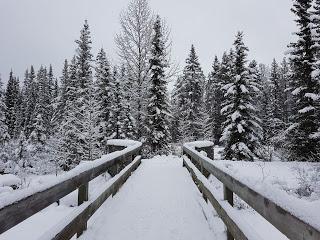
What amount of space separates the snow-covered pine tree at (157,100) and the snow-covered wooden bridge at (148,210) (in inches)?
708

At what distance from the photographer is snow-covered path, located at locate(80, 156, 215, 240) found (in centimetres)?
474

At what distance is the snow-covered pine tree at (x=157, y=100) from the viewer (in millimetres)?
26875

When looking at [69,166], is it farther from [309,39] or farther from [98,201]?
[98,201]

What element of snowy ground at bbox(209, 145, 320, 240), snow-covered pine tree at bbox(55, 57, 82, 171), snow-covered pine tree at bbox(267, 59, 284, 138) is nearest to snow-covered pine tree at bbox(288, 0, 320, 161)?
snowy ground at bbox(209, 145, 320, 240)

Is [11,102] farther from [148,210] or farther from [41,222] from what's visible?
[41,222]

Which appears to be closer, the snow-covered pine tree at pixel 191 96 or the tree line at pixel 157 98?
the tree line at pixel 157 98

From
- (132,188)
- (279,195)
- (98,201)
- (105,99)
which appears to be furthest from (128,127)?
(279,195)

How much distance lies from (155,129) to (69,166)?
9.06 metres

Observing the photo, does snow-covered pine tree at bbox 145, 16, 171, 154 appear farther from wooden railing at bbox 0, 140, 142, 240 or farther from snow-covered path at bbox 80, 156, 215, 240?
wooden railing at bbox 0, 140, 142, 240

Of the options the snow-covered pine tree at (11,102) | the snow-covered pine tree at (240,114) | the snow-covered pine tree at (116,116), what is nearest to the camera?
the snow-covered pine tree at (240,114)

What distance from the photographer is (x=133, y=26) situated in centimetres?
2514

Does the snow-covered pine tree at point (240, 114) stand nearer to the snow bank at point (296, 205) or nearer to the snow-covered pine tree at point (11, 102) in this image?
the snow bank at point (296, 205)

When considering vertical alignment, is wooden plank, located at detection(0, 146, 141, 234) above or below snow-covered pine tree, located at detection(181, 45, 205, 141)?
below

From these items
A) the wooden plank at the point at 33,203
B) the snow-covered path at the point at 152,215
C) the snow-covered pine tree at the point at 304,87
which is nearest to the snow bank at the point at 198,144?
the snow-covered path at the point at 152,215
